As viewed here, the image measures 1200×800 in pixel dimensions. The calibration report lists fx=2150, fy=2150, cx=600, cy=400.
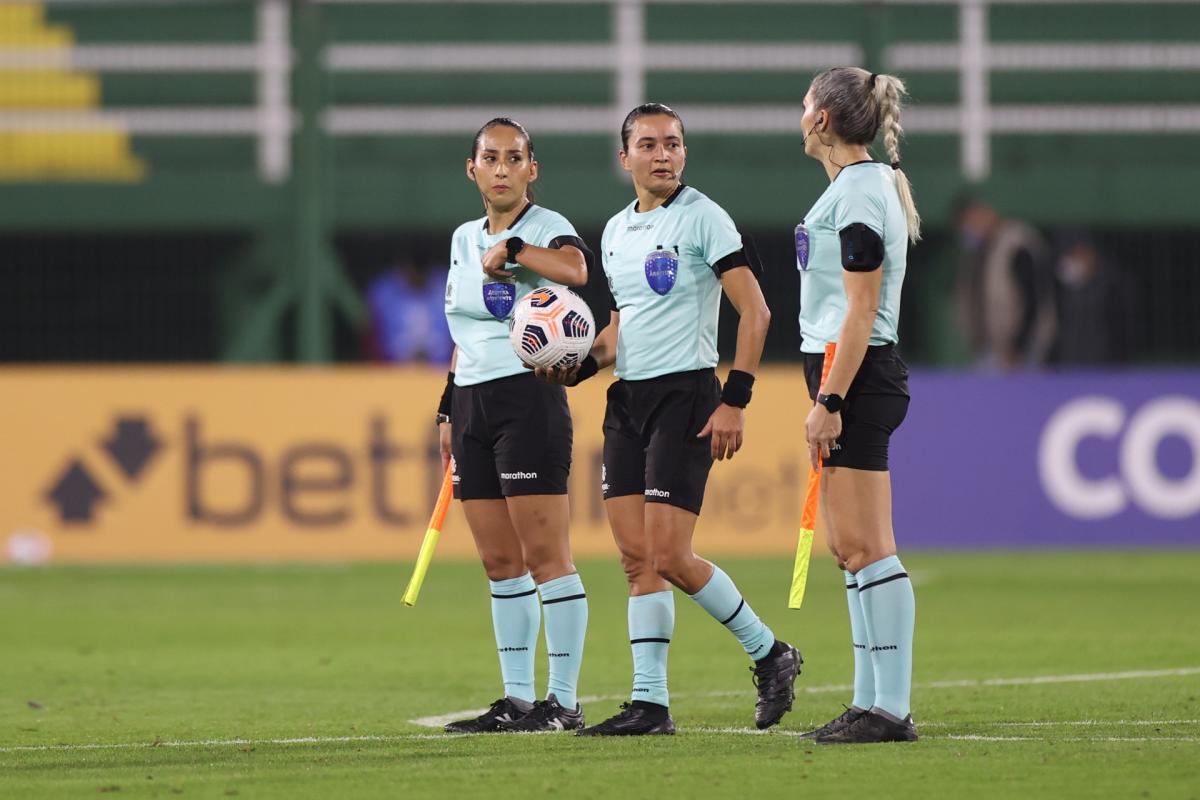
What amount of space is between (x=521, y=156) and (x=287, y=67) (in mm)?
10816

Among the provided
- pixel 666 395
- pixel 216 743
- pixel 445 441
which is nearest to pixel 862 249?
pixel 666 395

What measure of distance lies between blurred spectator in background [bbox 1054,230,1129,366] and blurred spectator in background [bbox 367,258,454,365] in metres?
5.26

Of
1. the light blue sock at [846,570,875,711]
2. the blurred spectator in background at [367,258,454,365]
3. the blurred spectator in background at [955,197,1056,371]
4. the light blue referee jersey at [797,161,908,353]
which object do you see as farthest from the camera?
the blurred spectator in background at [367,258,454,365]

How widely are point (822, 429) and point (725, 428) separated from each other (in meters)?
0.50

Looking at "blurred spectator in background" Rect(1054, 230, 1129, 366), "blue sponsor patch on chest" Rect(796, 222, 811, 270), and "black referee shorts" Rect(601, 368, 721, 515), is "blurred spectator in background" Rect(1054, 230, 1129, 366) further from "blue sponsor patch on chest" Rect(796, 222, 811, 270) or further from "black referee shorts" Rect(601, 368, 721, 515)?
"blue sponsor patch on chest" Rect(796, 222, 811, 270)

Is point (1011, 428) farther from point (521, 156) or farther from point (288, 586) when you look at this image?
point (521, 156)

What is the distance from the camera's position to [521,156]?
296 inches

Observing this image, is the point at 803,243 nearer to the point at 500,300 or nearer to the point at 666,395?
the point at 666,395

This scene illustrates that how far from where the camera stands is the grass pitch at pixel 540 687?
6.20 meters

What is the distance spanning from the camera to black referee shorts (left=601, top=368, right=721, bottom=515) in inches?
280

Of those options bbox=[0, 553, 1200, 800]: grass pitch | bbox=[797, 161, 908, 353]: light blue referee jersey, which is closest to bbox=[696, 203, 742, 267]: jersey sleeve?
bbox=[797, 161, 908, 353]: light blue referee jersey

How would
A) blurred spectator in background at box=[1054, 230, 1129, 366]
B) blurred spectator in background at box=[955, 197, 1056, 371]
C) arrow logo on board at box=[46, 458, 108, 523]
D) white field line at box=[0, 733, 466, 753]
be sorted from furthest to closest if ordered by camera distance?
blurred spectator in background at box=[1054, 230, 1129, 366], blurred spectator in background at box=[955, 197, 1056, 371], arrow logo on board at box=[46, 458, 108, 523], white field line at box=[0, 733, 466, 753]

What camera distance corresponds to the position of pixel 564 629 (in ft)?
24.7

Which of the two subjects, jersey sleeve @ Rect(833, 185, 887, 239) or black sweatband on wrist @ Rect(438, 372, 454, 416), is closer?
jersey sleeve @ Rect(833, 185, 887, 239)
